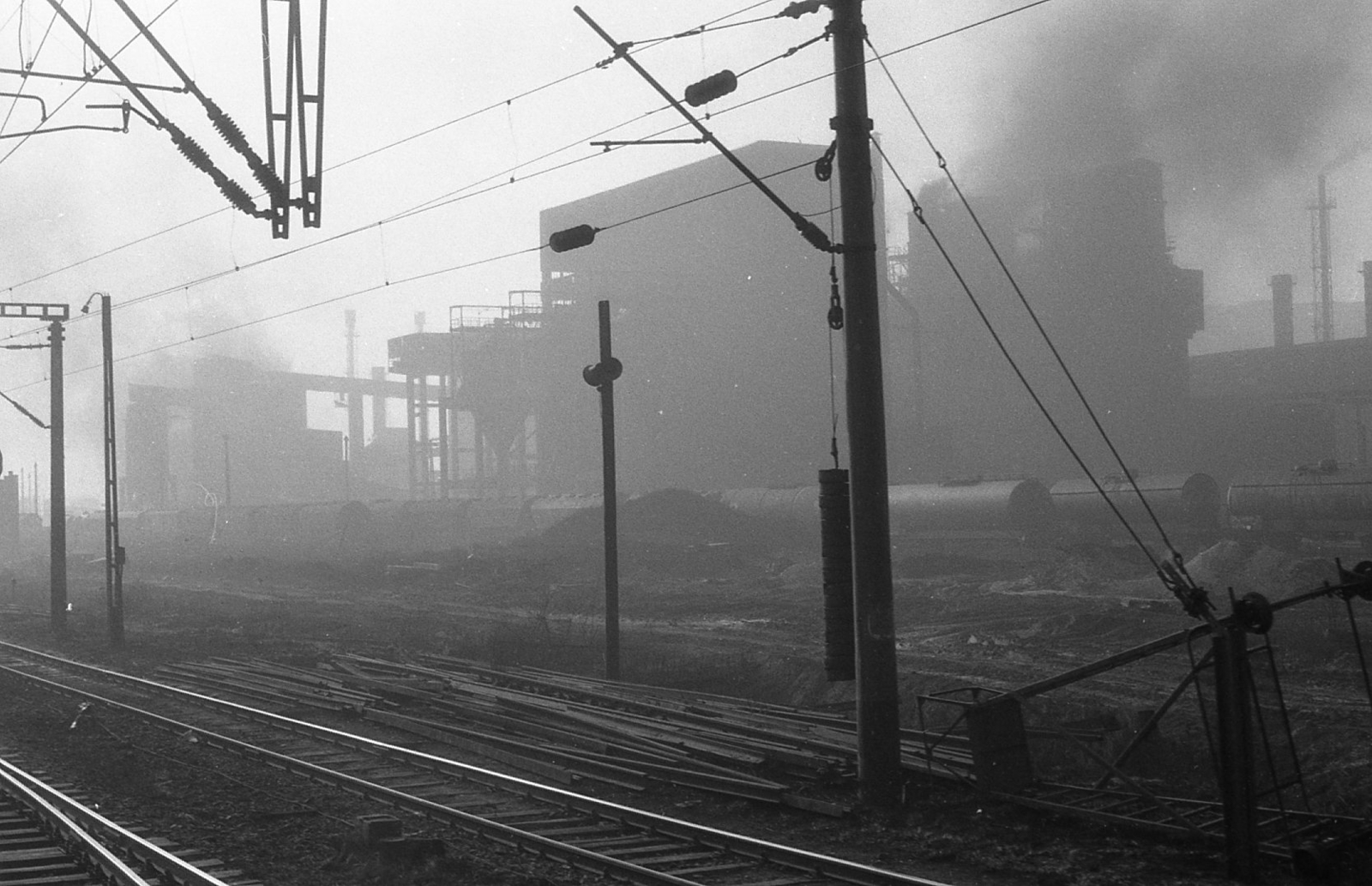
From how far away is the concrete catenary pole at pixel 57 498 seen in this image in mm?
28703

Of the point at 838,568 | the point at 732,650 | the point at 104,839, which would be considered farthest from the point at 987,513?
the point at 104,839

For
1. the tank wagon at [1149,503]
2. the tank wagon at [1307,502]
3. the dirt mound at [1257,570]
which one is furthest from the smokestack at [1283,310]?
the dirt mound at [1257,570]

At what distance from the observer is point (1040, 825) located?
9.49 meters

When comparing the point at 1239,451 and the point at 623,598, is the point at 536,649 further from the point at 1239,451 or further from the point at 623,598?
the point at 1239,451

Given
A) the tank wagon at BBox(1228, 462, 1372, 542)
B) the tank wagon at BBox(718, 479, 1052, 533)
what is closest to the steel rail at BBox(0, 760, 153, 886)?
the tank wagon at BBox(718, 479, 1052, 533)

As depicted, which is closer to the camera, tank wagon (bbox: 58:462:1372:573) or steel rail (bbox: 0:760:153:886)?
steel rail (bbox: 0:760:153:886)

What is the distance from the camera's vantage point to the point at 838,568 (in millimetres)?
11172

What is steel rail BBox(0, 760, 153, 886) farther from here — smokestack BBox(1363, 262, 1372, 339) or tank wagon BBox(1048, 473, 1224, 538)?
smokestack BBox(1363, 262, 1372, 339)

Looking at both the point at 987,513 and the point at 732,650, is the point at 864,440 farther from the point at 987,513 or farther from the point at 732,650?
the point at 987,513

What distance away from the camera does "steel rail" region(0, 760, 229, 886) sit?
27.6 feet

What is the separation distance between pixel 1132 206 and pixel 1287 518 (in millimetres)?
25315

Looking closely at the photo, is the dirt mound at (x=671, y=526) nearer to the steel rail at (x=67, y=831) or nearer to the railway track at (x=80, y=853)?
the steel rail at (x=67, y=831)

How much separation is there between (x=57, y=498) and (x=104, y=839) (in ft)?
71.8

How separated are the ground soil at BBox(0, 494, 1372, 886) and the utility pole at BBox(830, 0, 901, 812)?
24.7 inches
